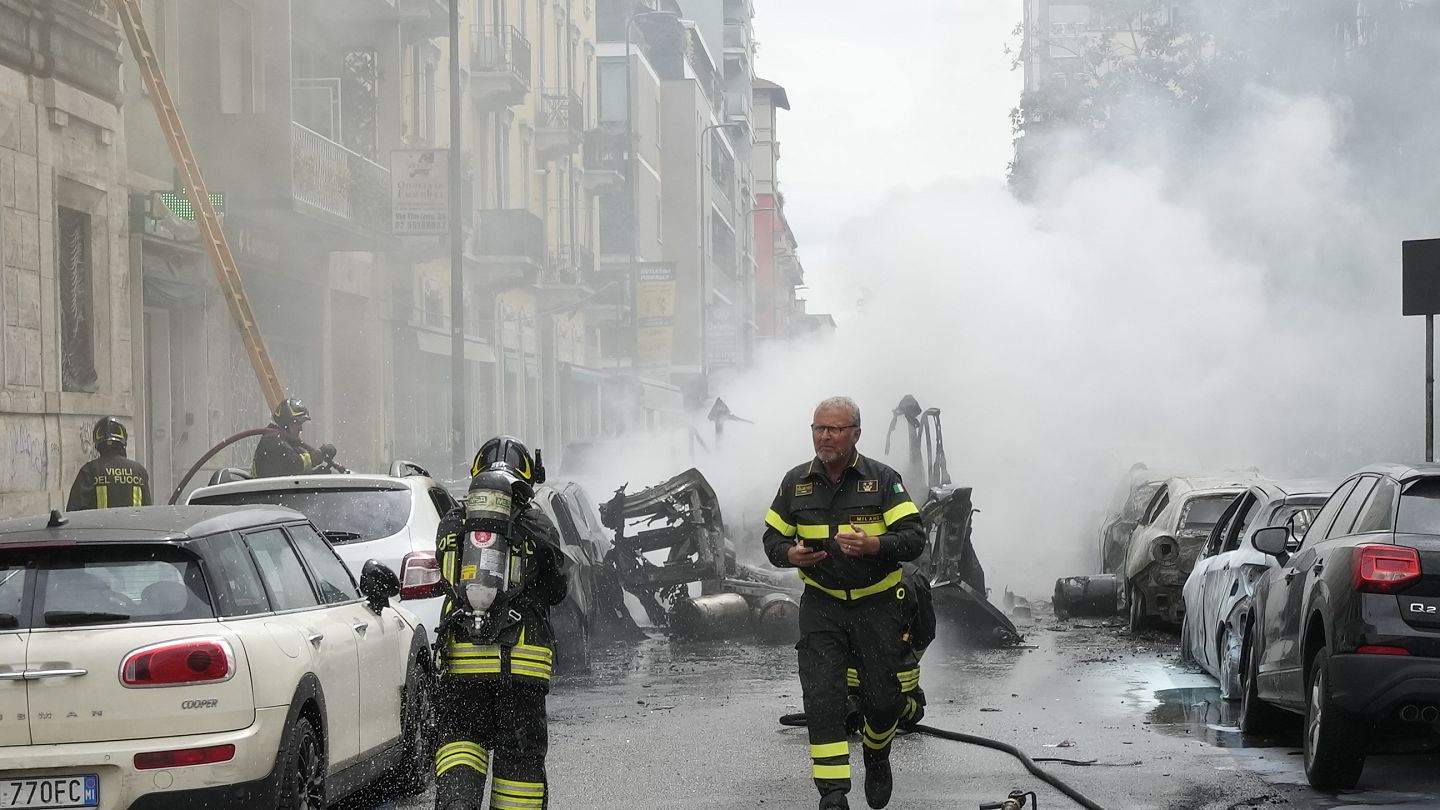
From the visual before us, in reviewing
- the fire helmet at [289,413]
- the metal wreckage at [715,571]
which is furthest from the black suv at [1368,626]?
the fire helmet at [289,413]

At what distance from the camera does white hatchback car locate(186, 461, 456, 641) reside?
9.62 metres

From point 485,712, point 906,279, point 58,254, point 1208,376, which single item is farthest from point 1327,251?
point 485,712

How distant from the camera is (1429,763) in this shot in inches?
342

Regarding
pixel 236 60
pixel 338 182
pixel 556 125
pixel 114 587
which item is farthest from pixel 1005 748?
pixel 556 125

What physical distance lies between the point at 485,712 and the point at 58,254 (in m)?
12.6

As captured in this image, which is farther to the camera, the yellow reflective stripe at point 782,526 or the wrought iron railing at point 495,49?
the wrought iron railing at point 495,49

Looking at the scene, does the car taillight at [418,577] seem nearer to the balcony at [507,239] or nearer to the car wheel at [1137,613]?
the car wheel at [1137,613]

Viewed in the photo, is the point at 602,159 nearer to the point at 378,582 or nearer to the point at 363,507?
the point at 363,507

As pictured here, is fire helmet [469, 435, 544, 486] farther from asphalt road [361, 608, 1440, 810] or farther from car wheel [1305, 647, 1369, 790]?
car wheel [1305, 647, 1369, 790]

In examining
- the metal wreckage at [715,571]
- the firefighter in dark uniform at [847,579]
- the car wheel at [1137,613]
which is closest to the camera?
the firefighter in dark uniform at [847,579]

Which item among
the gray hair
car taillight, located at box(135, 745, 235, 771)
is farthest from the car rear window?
the gray hair

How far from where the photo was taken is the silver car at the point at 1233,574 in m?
10.5

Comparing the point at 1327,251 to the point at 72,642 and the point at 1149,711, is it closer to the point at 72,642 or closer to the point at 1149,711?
the point at 1149,711

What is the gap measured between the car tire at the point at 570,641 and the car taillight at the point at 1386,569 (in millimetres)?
6360
